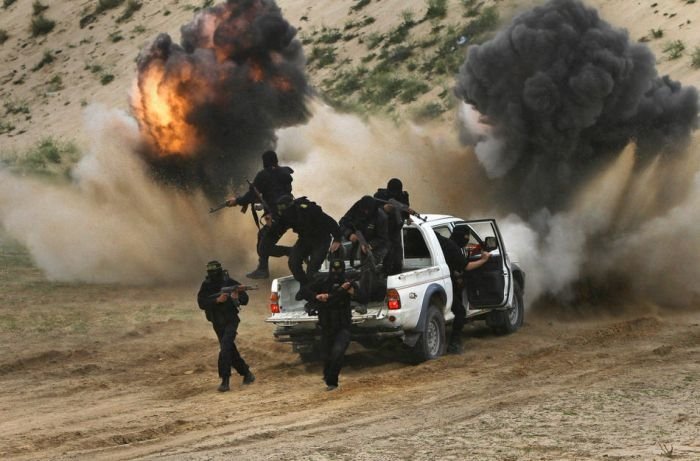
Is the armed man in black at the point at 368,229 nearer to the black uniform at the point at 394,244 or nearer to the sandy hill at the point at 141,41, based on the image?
the black uniform at the point at 394,244

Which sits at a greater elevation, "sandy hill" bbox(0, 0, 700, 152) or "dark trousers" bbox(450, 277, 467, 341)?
"sandy hill" bbox(0, 0, 700, 152)

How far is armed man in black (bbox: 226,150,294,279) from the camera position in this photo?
15.0 meters

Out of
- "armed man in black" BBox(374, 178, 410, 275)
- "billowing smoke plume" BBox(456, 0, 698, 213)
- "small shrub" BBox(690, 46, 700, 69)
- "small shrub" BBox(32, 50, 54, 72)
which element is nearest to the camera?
"armed man in black" BBox(374, 178, 410, 275)

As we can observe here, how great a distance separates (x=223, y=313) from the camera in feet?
40.9

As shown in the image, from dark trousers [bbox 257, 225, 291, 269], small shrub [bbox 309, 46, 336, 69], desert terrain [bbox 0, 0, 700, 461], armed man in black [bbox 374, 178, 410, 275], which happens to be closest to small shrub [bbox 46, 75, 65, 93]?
small shrub [bbox 309, 46, 336, 69]

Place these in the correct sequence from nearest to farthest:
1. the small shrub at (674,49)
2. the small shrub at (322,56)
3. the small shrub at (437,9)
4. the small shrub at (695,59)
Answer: the small shrub at (695,59), the small shrub at (674,49), the small shrub at (437,9), the small shrub at (322,56)

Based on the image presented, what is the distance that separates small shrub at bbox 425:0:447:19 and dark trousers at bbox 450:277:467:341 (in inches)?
1149

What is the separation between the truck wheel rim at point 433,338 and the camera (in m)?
13.2

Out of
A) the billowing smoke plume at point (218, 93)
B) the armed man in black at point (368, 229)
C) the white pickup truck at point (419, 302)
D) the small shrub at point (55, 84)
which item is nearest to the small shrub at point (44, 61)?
the small shrub at point (55, 84)

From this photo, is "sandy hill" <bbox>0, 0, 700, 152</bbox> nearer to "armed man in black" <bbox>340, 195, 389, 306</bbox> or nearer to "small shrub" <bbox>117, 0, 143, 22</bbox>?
"small shrub" <bbox>117, 0, 143, 22</bbox>

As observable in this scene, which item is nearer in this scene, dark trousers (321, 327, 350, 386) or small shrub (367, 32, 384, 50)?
dark trousers (321, 327, 350, 386)

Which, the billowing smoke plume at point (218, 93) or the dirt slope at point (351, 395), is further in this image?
the billowing smoke plume at point (218, 93)

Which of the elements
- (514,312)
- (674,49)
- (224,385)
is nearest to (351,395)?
(224,385)

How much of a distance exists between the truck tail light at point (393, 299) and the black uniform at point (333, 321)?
0.51 metres
